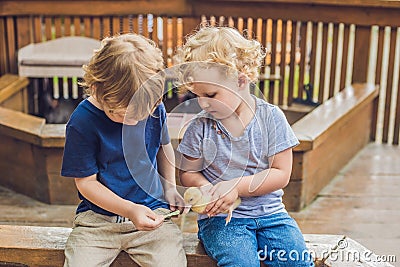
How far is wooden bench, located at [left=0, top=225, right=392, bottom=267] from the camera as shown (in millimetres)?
1831

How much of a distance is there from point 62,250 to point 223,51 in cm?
66

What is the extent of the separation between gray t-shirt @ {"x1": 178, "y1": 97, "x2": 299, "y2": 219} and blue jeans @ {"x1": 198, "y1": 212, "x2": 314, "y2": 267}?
0.13 feet

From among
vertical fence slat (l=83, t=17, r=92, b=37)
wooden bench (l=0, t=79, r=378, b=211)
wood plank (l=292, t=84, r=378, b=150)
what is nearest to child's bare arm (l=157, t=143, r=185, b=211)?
wooden bench (l=0, t=79, r=378, b=211)

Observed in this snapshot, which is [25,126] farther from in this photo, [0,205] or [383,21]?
[383,21]

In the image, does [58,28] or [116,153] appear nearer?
[116,153]

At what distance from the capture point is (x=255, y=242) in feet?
6.02

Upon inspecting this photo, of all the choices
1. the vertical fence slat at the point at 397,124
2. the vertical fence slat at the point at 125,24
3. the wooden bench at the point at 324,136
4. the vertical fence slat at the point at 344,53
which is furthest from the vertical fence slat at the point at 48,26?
the vertical fence slat at the point at 397,124

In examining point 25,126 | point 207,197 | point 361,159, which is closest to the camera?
point 207,197

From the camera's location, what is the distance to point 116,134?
1787mm

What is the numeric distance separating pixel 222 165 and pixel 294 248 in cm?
28

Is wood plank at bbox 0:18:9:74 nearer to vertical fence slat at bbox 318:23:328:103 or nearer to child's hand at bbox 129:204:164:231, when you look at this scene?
vertical fence slat at bbox 318:23:328:103

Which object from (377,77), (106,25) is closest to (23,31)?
(106,25)

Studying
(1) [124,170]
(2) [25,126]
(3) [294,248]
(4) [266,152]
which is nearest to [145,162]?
(1) [124,170]

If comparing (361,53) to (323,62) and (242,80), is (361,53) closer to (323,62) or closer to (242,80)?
(323,62)
